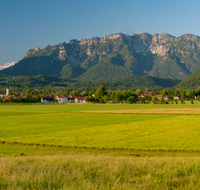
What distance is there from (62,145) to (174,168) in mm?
16686

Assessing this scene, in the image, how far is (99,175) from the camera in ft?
32.6

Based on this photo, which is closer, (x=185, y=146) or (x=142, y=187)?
(x=142, y=187)

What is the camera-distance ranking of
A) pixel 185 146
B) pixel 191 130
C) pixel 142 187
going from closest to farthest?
pixel 142 187, pixel 185 146, pixel 191 130

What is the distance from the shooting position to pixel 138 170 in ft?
34.3

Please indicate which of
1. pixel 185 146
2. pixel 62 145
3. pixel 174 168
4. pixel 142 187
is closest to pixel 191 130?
pixel 185 146

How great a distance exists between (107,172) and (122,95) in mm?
164693

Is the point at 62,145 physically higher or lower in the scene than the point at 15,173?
lower

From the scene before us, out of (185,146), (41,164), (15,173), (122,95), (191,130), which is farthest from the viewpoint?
(122,95)

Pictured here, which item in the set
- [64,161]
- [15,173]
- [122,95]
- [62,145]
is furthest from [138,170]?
A: [122,95]

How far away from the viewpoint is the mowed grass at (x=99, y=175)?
8.94m

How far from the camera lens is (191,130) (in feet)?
115

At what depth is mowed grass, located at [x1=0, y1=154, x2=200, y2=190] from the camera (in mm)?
8938

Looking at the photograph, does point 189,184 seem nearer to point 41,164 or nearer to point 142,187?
point 142,187

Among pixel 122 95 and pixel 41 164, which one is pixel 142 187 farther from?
pixel 122 95
